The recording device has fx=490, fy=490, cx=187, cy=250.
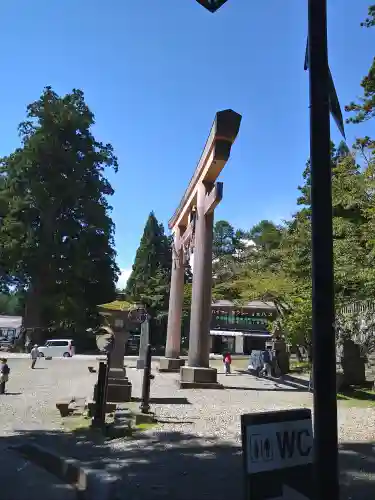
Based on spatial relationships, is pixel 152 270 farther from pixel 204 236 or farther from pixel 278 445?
pixel 278 445

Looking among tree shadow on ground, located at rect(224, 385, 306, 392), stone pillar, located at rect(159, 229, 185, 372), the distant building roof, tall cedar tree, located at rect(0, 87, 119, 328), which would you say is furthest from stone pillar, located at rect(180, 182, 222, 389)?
the distant building roof

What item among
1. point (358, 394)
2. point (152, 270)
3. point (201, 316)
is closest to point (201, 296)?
point (201, 316)

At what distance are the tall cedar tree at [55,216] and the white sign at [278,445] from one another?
39.0m

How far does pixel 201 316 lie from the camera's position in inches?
675

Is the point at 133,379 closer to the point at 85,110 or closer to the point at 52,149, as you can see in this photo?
the point at 52,149

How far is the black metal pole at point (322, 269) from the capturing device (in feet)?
11.4

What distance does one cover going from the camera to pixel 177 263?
938 inches

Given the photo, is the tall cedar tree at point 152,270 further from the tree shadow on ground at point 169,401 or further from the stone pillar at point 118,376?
the tree shadow on ground at point 169,401

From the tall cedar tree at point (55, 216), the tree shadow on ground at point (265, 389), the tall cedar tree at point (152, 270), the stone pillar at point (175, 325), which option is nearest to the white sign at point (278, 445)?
the tree shadow on ground at point (265, 389)

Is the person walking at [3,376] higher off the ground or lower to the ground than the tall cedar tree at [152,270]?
lower

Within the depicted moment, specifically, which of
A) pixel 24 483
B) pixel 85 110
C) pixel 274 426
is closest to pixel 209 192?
pixel 24 483

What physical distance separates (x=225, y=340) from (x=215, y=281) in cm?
1405

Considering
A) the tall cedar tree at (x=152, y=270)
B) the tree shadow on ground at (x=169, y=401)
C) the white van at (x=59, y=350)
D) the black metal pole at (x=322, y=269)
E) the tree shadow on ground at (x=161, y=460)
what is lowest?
the tree shadow on ground at (x=161, y=460)

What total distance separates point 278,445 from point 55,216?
4185 cm
